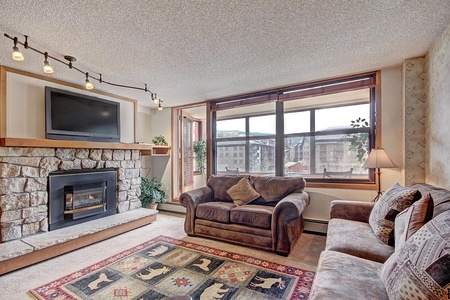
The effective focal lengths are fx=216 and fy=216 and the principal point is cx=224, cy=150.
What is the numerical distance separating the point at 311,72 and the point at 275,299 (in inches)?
109

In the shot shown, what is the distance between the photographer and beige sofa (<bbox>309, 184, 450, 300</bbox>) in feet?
2.99

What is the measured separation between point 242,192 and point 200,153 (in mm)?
2564

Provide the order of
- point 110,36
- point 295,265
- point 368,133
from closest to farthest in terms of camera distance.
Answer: point 110,36 → point 295,265 → point 368,133

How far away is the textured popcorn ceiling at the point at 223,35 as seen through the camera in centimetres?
169

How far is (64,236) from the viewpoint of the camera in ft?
8.95

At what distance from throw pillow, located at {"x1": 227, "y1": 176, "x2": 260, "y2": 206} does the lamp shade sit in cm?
155

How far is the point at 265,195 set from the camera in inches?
130

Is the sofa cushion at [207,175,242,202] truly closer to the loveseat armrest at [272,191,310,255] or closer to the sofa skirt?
the sofa skirt

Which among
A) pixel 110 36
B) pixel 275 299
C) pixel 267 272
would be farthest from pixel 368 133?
pixel 110 36

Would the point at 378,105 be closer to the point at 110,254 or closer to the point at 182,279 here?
the point at 182,279

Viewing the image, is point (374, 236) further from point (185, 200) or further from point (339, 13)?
point (185, 200)

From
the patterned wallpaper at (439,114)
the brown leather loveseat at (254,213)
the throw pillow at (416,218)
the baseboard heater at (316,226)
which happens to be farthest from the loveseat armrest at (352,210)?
the throw pillow at (416,218)

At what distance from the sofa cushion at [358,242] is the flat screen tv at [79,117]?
3.63 m

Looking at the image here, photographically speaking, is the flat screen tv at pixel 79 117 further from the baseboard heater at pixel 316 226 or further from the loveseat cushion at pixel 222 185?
the baseboard heater at pixel 316 226
